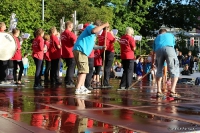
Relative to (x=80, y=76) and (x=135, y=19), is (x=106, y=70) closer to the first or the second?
(x=80, y=76)

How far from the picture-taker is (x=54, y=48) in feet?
42.9

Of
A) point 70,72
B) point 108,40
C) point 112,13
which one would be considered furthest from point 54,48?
point 112,13

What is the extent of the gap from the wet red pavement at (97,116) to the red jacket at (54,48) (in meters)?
5.01

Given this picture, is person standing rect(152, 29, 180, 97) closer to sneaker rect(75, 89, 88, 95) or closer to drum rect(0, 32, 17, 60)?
sneaker rect(75, 89, 88, 95)

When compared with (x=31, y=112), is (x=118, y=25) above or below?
above

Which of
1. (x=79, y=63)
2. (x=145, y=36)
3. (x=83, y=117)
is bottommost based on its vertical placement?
(x=83, y=117)

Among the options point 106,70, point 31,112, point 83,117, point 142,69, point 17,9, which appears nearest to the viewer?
point 83,117

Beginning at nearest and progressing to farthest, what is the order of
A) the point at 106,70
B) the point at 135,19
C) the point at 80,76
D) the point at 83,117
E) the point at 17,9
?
the point at 83,117, the point at 80,76, the point at 106,70, the point at 17,9, the point at 135,19

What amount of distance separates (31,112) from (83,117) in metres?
0.91

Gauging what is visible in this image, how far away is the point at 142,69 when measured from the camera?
21547 millimetres

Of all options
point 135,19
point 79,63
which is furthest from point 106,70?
point 135,19

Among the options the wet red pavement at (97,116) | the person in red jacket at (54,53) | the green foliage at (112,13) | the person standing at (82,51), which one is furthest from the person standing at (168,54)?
the green foliage at (112,13)

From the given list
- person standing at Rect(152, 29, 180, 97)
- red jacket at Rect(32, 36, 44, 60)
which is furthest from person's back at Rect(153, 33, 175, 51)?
red jacket at Rect(32, 36, 44, 60)

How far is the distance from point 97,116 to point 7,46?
6.67 meters
